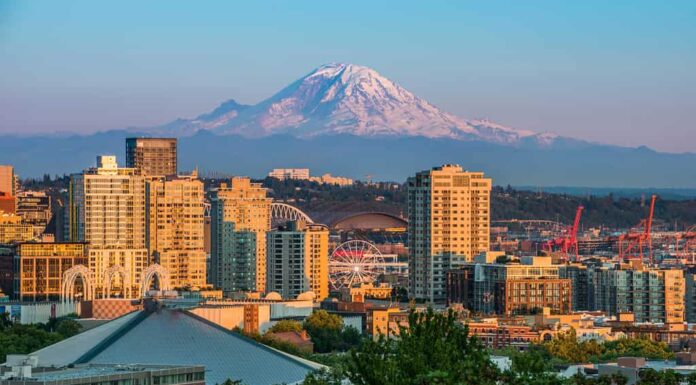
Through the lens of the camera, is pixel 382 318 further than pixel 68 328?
Yes

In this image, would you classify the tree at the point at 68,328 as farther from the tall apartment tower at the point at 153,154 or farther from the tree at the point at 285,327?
the tall apartment tower at the point at 153,154

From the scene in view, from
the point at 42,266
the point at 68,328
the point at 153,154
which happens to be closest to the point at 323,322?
the point at 68,328

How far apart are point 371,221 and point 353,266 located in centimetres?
4293

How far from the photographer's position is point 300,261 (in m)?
115

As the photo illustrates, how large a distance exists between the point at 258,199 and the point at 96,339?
6607 cm

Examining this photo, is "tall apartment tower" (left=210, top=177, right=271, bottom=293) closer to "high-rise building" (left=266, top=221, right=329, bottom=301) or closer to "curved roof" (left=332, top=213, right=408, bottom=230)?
"high-rise building" (left=266, top=221, right=329, bottom=301)

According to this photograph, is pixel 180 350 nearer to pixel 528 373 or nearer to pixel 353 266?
pixel 528 373

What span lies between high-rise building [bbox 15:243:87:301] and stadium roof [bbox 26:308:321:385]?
43367 millimetres

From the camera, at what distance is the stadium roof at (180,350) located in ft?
188

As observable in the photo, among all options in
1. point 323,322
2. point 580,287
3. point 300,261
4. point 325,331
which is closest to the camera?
point 325,331

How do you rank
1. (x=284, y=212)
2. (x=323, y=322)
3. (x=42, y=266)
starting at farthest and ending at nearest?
(x=284, y=212)
(x=42, y=266)
(x=323, y=322)

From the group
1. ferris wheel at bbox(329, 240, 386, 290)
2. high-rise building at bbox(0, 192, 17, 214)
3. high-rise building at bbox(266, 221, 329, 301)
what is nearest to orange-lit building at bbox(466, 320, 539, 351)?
high-rise building at bbox(266, 221, 329, 301)

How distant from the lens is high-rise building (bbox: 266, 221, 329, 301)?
11381 centimetres

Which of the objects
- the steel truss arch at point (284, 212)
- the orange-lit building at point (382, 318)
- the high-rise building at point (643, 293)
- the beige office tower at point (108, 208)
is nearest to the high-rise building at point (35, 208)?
the steel truss arch at point (284, 212)
